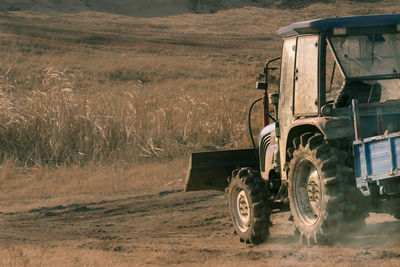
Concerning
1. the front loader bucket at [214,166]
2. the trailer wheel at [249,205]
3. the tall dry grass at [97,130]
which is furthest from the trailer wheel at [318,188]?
the tall dry grass at [97,130]

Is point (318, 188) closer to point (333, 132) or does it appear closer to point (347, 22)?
point (333, 132)

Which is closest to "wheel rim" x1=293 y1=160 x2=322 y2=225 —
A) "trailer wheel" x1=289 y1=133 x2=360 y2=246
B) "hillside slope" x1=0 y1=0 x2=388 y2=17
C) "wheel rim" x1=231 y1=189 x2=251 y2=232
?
"trailer wheel" x1=289 y1=133 x2=360 y2=246

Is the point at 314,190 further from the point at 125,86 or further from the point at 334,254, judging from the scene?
the point at 125,86

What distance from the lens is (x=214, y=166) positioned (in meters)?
8.92

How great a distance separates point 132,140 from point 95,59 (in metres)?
12.9

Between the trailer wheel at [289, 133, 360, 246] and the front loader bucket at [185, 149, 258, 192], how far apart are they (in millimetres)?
2122

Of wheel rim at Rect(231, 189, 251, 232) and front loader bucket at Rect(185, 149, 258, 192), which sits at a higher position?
front loader bucket at Rect(185, 149, 258, 192)

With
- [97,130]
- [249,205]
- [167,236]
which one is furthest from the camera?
[97,130]

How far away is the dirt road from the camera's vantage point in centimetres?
693

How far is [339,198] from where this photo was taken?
20.2 feet

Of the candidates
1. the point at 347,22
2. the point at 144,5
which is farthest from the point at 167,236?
the point at 144,5

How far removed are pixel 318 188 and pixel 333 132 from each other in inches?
23.0

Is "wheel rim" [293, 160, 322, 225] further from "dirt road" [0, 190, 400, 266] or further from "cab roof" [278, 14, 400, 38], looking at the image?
"cab roof" [278, 14, 400, 38]

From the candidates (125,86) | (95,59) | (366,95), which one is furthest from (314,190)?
(95,59)
